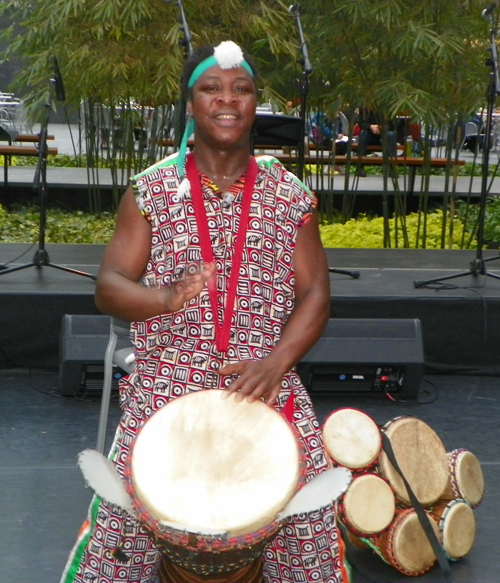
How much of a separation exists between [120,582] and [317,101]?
617 centimetres

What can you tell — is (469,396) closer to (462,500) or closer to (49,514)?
(462,500)

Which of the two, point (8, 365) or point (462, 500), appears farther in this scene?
point (8, 365)

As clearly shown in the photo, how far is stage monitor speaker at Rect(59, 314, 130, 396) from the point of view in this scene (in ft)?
14.8

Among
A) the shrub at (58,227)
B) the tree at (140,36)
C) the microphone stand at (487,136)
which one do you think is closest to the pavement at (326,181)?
the shrub at (58,227)

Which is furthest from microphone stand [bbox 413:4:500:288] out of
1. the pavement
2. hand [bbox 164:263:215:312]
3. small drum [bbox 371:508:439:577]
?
the pavement

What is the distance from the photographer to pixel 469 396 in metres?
4.87

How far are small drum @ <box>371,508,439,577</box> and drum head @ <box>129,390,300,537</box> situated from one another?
3.48 feet

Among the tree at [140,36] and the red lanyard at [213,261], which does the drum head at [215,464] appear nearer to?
the red lanyard at [213,261]

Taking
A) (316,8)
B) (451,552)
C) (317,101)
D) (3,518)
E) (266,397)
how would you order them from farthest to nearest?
(317,101)
(316,8)
(3,518)
(451,552)
(266,397)

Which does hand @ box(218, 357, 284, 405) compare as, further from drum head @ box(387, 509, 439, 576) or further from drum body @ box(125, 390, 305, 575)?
drum head @ box(387, 509, 439, 576)

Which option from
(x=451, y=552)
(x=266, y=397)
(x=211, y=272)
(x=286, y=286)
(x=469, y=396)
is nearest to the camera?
(x=211, y=272)

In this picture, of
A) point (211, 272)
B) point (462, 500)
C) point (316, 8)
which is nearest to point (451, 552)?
point (462, 500)

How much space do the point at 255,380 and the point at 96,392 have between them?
2.69 m

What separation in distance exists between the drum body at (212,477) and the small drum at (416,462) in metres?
1.04
